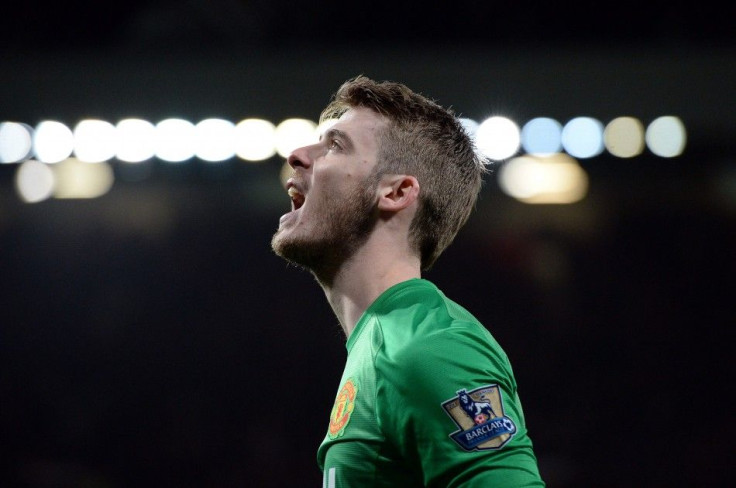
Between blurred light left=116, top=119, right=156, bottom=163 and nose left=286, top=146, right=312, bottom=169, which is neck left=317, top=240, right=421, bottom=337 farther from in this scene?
blurred light left=116, top=119, right=156, bottom=163

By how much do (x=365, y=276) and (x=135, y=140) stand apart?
528cm

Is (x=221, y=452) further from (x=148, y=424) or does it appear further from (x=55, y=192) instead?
(x=55, y=192)

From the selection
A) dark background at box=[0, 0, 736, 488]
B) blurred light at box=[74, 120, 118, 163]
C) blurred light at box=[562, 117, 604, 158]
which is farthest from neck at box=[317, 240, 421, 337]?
blurred light at box=[74, 120, 118, 163]

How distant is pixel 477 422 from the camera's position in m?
1.03

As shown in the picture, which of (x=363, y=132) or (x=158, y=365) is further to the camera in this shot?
(x=158, y=365)

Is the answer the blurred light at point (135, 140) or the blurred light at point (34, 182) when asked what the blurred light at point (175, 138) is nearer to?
the blurred light at point (135, 140)

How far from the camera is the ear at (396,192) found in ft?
4.80

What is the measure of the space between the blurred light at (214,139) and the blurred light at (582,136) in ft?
7.98

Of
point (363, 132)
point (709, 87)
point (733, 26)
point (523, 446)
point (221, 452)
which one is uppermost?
point (733, 26)

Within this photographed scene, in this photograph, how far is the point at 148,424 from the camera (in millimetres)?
5992

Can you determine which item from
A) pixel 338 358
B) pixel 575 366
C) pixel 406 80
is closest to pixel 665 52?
pixel 406 80

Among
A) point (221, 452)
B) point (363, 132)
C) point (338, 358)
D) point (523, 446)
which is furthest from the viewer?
point (338, 358)

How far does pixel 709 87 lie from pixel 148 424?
15.2 ft

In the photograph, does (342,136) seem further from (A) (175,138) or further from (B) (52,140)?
(B) (52,140)
